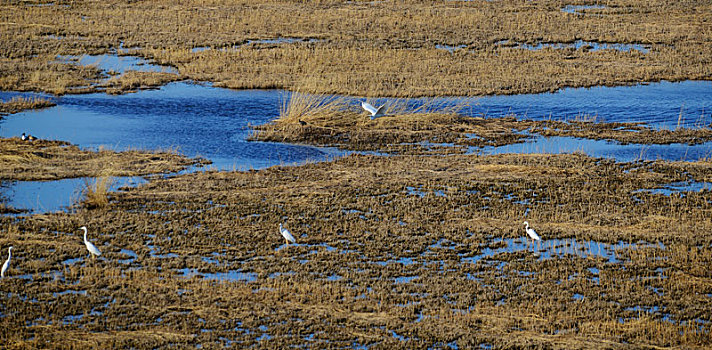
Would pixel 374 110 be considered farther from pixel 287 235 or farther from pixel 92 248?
pixel 92 248

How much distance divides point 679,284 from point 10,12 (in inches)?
1753

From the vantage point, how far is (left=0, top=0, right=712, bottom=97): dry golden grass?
36.8 m

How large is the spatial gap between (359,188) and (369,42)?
2257cm

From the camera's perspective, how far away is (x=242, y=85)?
1421 inches

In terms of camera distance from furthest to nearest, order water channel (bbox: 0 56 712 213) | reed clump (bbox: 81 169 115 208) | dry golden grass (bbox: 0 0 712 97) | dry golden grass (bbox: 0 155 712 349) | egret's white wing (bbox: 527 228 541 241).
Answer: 1. dry golden grass (bbox: 0 0 712 97)
2. water channel (bbox: 0 56 712 213)
3. reed clump (bbox: 81 169 115 208)
4. egret's white wing (bbox: 527 228 541 241)
5. dry golden grass (bbox: 0 155 712 349)

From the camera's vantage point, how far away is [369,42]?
43.9m

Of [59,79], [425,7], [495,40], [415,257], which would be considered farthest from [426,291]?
[425,7]

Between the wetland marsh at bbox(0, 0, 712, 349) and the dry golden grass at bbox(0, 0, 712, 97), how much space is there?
218 millimetres

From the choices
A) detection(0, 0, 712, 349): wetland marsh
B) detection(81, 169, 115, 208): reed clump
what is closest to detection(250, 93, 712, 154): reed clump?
detection(0, 0, 712, 349): wetland marsh

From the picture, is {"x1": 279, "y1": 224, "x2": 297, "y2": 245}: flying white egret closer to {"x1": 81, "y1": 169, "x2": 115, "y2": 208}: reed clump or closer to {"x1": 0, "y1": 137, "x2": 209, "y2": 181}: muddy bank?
{"x1": 81, "y1": 169, "x2": 115, "y2": 208}: reed clump

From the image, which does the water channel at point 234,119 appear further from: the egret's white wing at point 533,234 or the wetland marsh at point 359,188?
the egret's white wing at point 533,234

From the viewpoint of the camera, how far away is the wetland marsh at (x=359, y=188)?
47.5 ft

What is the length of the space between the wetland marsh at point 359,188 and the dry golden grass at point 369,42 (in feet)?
0.72

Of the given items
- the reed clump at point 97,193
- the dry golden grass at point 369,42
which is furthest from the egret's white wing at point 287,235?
the dry golden grass at point 369,42
